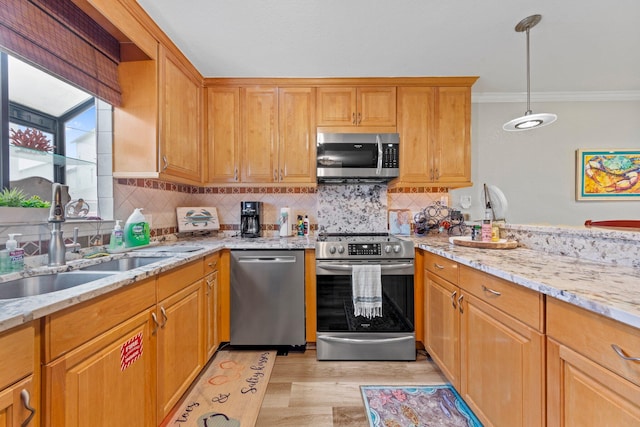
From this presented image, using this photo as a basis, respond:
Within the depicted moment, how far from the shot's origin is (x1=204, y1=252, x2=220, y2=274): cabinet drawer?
1.88 m

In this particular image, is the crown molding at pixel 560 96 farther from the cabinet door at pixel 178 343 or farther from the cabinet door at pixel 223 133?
the cabinet door at pixel 178 343

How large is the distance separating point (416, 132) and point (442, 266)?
1.28 meters

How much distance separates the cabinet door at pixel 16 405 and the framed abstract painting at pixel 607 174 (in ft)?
13.5

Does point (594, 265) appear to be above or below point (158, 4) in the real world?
below

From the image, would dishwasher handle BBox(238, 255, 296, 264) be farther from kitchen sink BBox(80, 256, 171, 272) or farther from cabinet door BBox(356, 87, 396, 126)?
cabinet door BBox(356, 87, 396, 126)

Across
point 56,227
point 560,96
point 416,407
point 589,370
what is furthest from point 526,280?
point 560,96

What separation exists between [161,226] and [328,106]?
1759mm

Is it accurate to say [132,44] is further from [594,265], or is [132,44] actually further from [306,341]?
[594,265]

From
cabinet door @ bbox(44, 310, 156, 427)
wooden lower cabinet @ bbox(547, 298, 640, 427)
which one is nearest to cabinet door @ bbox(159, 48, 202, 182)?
cabinet door @ bbox(44, 310, 156, 427)

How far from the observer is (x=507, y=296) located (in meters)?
1.13

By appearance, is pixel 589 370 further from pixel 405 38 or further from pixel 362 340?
pixel 405 38

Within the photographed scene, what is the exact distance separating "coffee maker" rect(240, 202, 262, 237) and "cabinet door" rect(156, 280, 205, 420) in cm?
81

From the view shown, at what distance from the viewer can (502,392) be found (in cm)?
116

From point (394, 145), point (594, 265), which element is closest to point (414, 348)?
point (594, 265)
